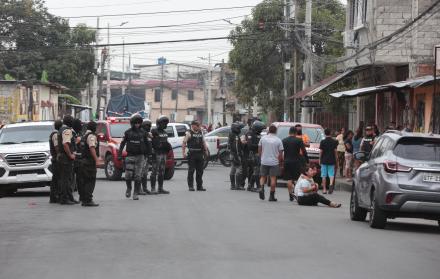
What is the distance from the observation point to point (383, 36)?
35344 mm

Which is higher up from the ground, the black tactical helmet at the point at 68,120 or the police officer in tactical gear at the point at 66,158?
the black tactical helmet at the point at 68,120

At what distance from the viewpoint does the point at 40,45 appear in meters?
69.2

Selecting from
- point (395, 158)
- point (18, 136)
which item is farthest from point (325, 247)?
point (18, 136)

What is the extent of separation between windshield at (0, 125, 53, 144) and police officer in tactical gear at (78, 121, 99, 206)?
4535mm

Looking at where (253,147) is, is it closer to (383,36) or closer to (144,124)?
(144,124)

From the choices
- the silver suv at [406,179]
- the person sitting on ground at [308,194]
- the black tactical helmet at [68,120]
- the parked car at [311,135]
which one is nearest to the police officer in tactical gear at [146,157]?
the black tactical helmet at [68,120]

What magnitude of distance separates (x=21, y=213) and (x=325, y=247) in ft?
24.7

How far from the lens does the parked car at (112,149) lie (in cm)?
3138

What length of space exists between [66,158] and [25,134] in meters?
4.12

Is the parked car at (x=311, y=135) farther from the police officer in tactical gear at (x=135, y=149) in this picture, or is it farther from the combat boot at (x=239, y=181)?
the police officer in tactical gear at (x=135, y=149)

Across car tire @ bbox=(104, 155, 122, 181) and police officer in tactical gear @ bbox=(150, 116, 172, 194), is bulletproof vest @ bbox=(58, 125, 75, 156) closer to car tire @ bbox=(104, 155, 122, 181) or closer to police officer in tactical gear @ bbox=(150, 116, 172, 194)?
police officer in tactical gear @ bbox=(150, 116, 172, 194)

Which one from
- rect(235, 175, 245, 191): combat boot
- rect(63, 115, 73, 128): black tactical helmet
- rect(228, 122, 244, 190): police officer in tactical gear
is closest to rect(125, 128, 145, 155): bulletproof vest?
rect(63, 115, 73, 128): black tactical helmet

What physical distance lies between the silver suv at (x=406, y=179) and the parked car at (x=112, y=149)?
15.6m

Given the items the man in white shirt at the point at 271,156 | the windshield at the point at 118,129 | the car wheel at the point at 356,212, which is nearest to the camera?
the car wheel at the point at 356,212
